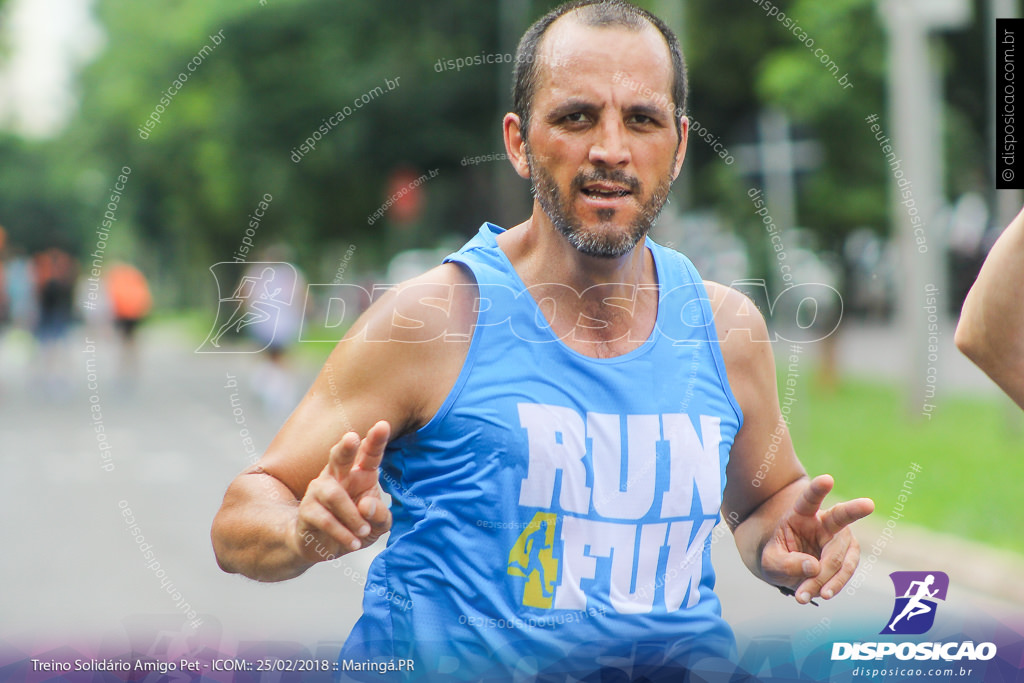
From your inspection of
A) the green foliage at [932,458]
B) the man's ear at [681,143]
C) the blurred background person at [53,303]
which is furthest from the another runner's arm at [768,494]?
the blurred background person at [53,303]

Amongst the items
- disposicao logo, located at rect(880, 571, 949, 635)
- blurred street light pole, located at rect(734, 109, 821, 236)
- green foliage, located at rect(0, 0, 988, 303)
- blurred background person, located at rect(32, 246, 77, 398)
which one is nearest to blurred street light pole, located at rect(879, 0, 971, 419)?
green foliage, located at rect(0, 0, 988, 303)

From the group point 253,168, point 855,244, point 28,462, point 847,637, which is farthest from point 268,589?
point 253,168

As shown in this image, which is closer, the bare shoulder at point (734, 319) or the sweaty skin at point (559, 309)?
the sweaty skin at point (559, 309)

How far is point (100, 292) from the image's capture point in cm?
2086

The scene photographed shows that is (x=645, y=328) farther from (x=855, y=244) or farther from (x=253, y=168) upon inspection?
(x=253, y=168)

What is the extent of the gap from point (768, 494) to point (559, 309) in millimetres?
572

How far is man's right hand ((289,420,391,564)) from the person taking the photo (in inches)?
68.5

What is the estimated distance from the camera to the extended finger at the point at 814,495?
79.7 inches

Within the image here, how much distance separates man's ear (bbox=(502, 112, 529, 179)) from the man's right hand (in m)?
0.65

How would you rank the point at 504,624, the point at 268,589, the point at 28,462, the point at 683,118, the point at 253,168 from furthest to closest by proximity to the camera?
1. the point at 253,168
2. the point at 28,462
3. the point at 268,589
4. the point at 683,118
5. the point at 504,624

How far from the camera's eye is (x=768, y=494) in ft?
7.82

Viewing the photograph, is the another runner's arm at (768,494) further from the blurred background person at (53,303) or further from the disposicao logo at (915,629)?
the blurred background person at (53,303)

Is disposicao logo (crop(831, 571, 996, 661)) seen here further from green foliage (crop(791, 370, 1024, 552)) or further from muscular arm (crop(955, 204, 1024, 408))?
green foliage (crop(791, 370, 1024, 552))

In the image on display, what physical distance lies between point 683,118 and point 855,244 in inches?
535
